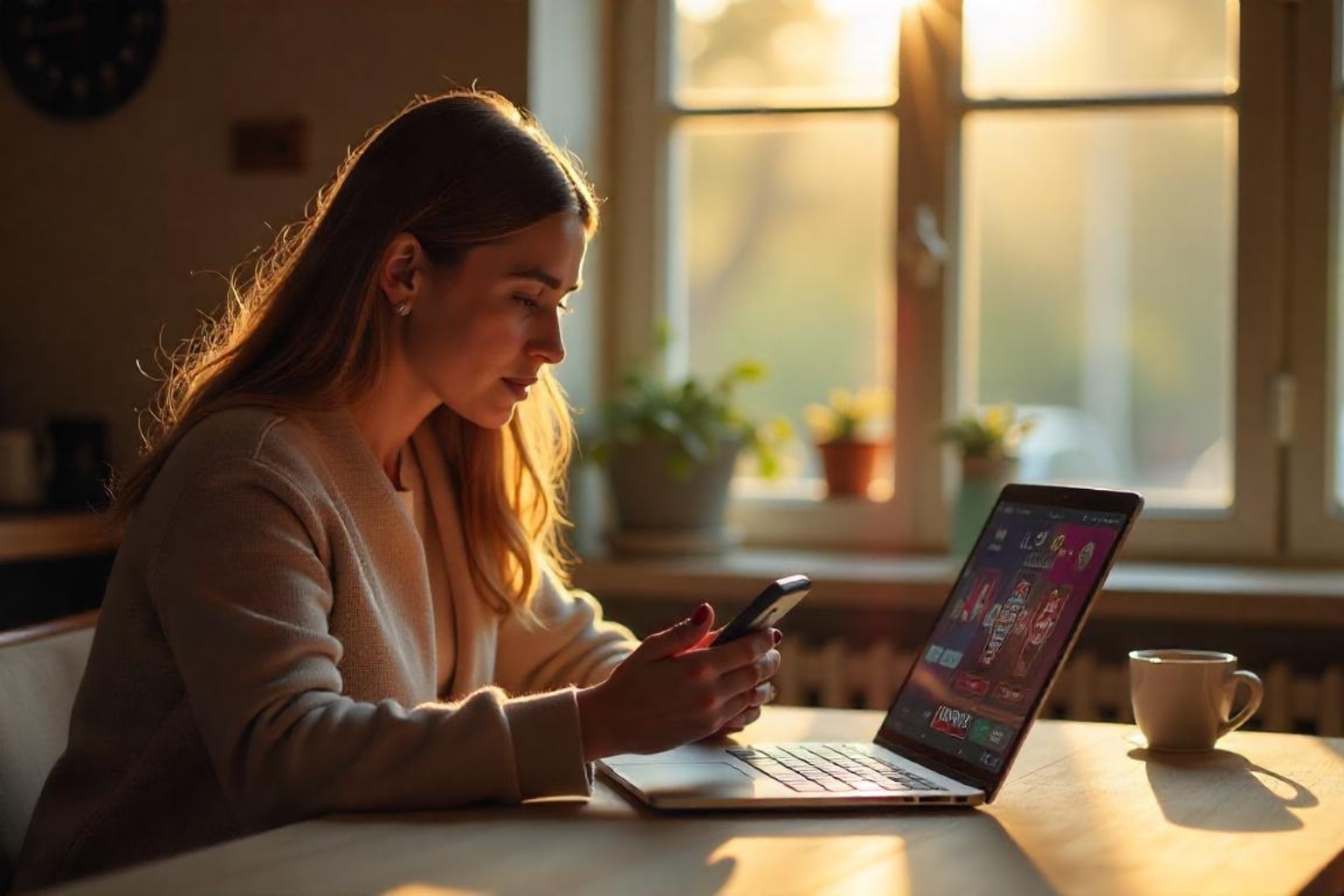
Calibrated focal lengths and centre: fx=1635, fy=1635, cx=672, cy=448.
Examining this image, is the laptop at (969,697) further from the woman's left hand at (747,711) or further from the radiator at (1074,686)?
the radiator at (1074,686)

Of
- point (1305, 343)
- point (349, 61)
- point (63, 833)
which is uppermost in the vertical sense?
point (349, 61)

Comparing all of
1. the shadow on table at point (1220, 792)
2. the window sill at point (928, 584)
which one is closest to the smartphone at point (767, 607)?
the shadow on table at point (1220, 792)

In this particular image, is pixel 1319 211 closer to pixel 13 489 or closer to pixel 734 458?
pixel 734 458

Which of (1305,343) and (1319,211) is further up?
(1319,211)

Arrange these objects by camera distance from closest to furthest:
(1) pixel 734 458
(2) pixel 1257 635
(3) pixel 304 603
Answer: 1. (3) pixel 304 603
2. (2) pixel 1257 635
3. (1) pixel 734 458

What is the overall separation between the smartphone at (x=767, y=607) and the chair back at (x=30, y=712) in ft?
2.02

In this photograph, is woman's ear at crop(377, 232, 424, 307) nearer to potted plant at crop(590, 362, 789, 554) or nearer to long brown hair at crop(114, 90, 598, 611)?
long brown hair at crop(114, 90, 598, 611)

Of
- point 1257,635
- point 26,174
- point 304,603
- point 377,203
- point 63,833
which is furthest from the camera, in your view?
point 26,174

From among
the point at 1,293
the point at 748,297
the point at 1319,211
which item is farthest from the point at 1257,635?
the point at 1,293

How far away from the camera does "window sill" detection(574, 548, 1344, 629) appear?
8.05 feet

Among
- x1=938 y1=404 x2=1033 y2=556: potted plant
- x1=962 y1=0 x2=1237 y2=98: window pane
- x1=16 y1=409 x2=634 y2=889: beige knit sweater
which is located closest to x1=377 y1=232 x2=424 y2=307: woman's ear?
x1=16 y1=409 x2=634 y2=889: beige knit sweater

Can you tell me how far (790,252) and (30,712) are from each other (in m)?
1.85

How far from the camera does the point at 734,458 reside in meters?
2.80

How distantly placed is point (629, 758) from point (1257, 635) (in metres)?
1.55
